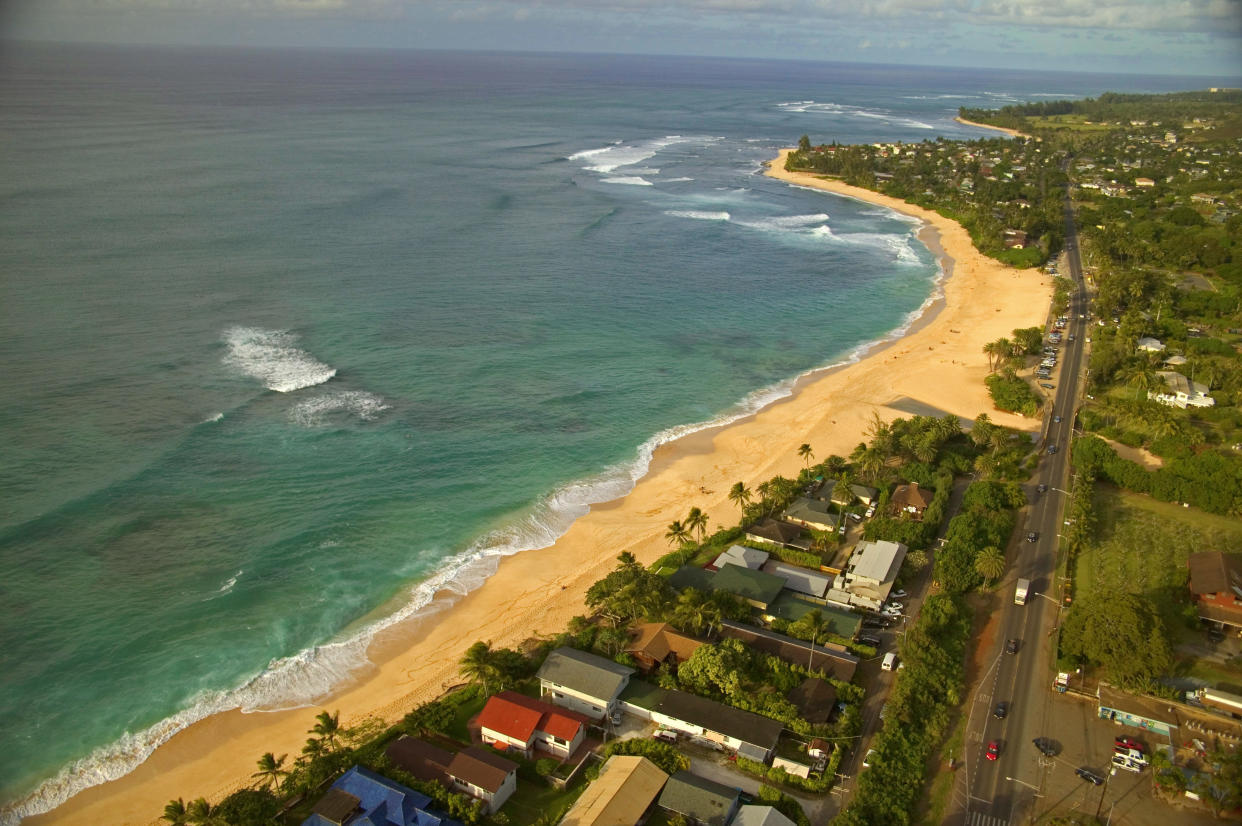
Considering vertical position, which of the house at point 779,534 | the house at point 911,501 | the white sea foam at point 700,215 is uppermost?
the white sea foam at point 700,215

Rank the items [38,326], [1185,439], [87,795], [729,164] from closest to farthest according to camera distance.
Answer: [87,795]
[1185,439]
[38,326]
[729,164]

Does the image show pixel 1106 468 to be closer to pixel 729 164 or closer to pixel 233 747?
pixel 233 747

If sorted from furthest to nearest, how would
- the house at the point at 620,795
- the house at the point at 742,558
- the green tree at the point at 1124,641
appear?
the house at the point at 742,558 < the green tree at the point at 1124,641 < the house at the point at 620,795

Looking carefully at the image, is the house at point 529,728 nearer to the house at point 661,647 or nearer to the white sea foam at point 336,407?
the house at point 661,647

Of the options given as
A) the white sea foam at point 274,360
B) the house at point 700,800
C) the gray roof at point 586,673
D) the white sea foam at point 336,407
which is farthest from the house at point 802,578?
the white sea foam at point 274,360

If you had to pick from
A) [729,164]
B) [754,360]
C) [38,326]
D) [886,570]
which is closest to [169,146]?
[38,326]

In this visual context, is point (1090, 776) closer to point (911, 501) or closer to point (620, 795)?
point (620, 795)
